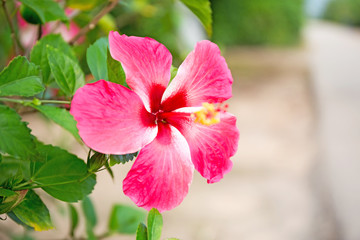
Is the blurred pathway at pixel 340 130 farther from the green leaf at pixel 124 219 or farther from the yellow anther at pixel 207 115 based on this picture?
the yellow anther at pixel 207 115

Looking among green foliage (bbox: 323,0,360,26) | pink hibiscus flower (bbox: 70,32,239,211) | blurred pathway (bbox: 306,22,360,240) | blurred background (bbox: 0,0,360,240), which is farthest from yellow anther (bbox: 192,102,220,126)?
green foliage (bbox: 323,0,360,26)

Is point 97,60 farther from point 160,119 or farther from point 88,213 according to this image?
point 88,213

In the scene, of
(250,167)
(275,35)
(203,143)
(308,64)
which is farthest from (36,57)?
(275,35)

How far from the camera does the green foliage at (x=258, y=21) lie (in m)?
6.01

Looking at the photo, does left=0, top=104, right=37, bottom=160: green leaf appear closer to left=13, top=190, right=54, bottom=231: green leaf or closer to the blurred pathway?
left=13, top=190, right=54, bottom=231: green leaf

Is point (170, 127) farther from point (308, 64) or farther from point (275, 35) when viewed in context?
point (275, 35)

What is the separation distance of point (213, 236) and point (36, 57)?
1804mm

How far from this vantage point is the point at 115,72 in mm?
325

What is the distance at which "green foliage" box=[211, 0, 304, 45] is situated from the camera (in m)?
6.01

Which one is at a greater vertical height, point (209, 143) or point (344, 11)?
point (209, 143)

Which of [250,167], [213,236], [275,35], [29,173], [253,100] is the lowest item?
[275,35]

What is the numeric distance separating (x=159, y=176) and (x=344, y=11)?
1177 centimetres

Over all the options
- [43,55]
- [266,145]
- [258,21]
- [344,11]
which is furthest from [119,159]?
[344,11]

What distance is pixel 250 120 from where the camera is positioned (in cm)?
364
